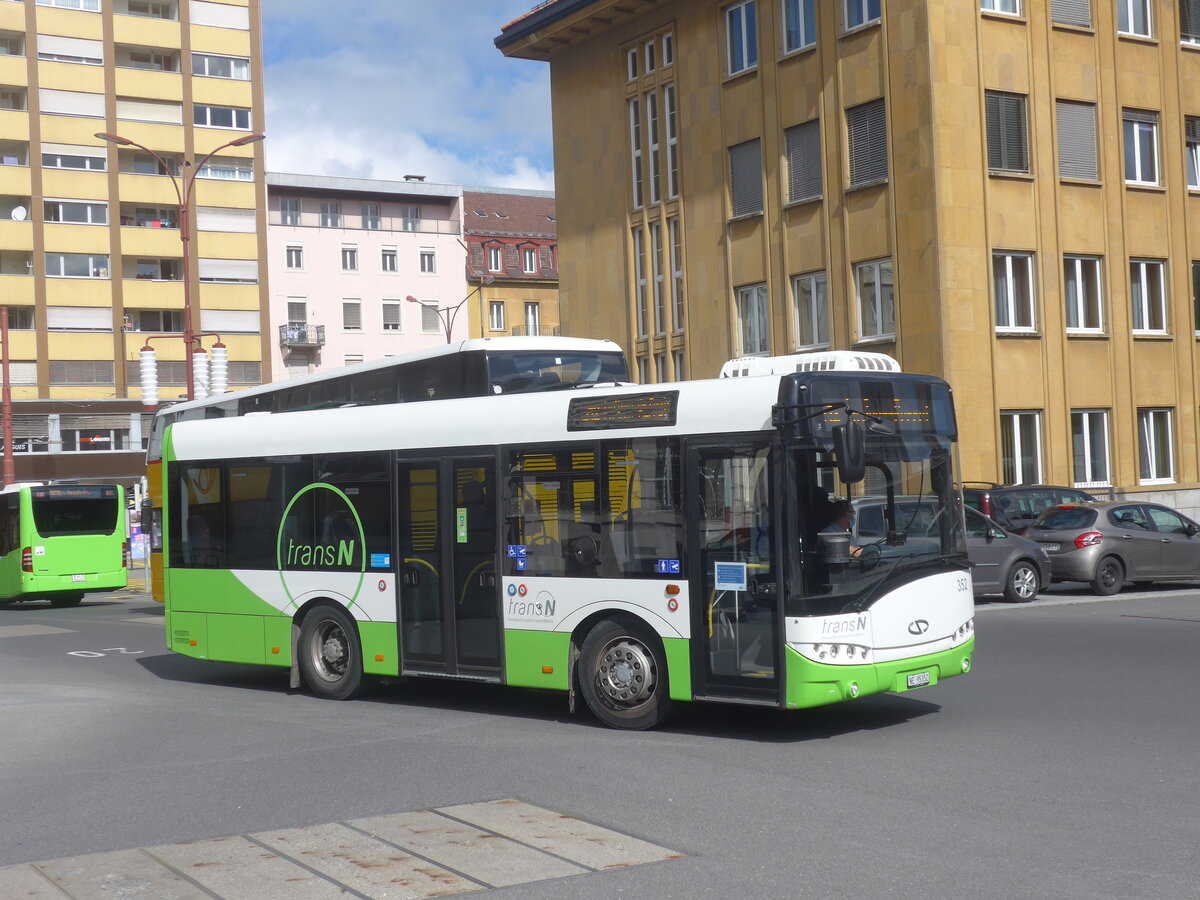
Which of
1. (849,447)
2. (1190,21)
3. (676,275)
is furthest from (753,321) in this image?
(849,447)

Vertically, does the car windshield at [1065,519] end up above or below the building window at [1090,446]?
below

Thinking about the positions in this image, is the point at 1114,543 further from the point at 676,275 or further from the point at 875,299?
the point at 676,275

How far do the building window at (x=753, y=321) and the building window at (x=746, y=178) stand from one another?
1902 millimetres

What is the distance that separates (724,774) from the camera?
8.83 m

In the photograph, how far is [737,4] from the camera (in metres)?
35.2

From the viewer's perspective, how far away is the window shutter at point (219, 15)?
226 feet

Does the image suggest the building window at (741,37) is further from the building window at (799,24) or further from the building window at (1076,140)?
the building window at (1076,140)

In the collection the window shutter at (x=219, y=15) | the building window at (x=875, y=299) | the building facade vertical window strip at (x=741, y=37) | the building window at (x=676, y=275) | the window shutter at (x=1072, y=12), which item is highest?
the window shutter at (x=219, y=15)

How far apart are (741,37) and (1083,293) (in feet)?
33.3

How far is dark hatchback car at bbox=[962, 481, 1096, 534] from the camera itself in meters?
24.4

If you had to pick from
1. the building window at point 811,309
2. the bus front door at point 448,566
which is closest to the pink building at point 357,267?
the building window at point 811,309

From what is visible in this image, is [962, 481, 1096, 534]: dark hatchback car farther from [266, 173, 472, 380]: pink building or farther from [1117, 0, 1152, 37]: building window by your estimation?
[266, 173, 472, 380]: pink building

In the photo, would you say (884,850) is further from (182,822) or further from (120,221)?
(120,221)

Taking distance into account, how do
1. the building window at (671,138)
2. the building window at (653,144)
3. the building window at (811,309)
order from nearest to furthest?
the building window at (811,309), the building window at (671,138), the building window at (653,144)
